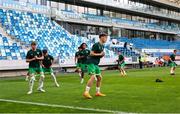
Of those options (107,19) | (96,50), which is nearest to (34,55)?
(96,50)

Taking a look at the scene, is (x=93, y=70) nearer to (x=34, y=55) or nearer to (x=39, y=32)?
(x=34, y=55)

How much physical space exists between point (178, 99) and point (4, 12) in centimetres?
3509

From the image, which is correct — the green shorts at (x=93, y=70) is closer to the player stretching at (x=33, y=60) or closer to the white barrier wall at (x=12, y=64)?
the player stretching at (x=33, y=60)

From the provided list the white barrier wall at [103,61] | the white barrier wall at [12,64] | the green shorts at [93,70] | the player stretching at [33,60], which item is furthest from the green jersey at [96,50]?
the white barrier wall at [103,61]

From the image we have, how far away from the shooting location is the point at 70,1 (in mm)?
61969

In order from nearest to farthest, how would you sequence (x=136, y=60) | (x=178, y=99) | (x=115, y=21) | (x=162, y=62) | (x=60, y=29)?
(x=178, y=99) < (x=60, y=29) < (x=136, y=60) < (x=162, y=62) < (x=115, y=21)

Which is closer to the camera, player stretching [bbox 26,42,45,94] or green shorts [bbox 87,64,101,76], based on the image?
green shorts [bbox 87,64,101,76]

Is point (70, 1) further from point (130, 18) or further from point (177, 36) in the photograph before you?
point (177, 36)

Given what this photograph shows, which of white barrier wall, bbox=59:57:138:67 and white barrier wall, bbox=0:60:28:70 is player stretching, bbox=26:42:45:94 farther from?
white barrier wall, bbox=59:57:138:67

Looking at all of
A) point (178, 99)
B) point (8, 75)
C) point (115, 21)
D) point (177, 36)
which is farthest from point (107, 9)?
point (178, 99)

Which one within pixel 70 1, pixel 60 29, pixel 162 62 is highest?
pixel 70 1

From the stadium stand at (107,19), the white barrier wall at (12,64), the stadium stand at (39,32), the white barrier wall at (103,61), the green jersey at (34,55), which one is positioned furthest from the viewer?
the stadium stand at (107,19)

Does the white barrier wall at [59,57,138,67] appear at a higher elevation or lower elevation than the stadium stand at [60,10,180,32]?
lower

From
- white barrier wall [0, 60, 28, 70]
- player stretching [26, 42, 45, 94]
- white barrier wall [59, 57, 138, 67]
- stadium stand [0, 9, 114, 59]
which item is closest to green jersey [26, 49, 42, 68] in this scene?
player stretching [26, 42, 45, 94]
